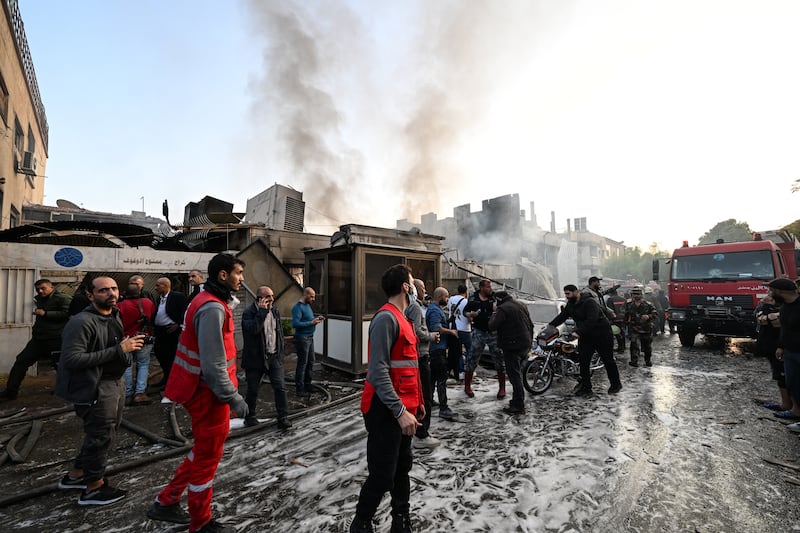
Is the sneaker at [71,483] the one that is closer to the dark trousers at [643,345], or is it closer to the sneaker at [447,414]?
the sneaker at [447,414]

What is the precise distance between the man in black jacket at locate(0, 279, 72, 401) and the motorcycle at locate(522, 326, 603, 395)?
27.0 ft

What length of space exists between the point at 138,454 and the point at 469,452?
393 cm

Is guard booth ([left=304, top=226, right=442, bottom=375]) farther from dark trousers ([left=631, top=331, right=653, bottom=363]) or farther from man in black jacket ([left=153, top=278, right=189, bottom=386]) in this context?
dark trousers ([left=631, top=331, right=653, bottom=363])

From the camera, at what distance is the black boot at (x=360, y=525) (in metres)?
2.38

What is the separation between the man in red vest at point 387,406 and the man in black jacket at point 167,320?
4993 mm

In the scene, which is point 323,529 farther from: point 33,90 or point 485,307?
point 33,90

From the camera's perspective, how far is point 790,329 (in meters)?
4.68

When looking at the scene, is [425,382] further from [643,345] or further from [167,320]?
[643,345]

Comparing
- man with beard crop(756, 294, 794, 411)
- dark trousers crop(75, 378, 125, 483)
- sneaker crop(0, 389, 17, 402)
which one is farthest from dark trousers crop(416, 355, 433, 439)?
sneaker crop(0, 389, 17, 402)

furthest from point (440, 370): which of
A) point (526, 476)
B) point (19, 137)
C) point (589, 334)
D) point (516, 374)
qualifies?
point (19, 137)

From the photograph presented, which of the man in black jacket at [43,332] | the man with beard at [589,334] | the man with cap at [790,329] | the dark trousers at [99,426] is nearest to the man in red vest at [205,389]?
the dark trousers at [99,426]

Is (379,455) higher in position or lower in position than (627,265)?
lower

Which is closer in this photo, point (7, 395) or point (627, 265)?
point (7, 395)

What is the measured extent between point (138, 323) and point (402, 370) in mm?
4930
